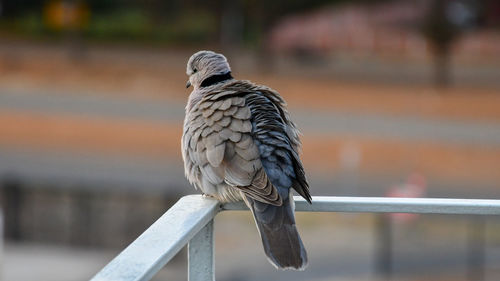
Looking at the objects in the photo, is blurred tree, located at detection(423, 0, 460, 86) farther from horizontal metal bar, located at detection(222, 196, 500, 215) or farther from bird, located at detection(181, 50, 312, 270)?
horizontal metal bar, located at detection(222, 196, 500, 215)

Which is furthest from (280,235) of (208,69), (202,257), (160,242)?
(208,69)

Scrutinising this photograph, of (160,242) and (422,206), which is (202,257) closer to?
(160,242)

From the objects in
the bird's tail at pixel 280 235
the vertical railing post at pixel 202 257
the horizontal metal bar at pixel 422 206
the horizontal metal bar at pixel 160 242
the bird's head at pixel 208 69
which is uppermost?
the bird's head at pixel 208 69

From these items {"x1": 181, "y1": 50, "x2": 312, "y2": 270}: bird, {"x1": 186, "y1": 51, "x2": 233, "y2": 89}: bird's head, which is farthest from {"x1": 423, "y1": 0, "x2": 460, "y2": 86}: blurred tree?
{"x1": 181, "y1": 50, "x2": 312, "y2": 270}: bird

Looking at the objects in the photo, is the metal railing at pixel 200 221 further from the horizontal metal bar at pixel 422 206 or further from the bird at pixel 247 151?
the bird at pixel 247 151

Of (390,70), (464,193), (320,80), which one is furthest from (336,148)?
(390,70)

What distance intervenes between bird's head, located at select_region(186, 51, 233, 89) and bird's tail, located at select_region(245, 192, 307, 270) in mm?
1146

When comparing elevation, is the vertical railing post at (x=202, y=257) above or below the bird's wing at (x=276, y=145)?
below

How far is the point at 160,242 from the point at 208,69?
2.50m

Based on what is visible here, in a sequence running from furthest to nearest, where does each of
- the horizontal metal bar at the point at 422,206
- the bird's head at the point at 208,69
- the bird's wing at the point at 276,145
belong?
the bird's head at the point at 208,69 → the bird's wing at the point at 276,145 → the horizontal metal bar at the point at 422,206

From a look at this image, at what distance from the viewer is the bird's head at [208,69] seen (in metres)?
4.64

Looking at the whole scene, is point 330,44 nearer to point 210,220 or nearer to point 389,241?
point 389,241

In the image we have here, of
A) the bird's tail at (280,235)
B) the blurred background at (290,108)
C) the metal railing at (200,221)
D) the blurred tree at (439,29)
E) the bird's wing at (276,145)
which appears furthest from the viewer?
the blurred tree at (439,29)

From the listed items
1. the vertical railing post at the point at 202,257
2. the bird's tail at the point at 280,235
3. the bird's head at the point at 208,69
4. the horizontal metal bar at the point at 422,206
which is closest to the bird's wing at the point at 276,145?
the bird's tail at the point at 280,235
